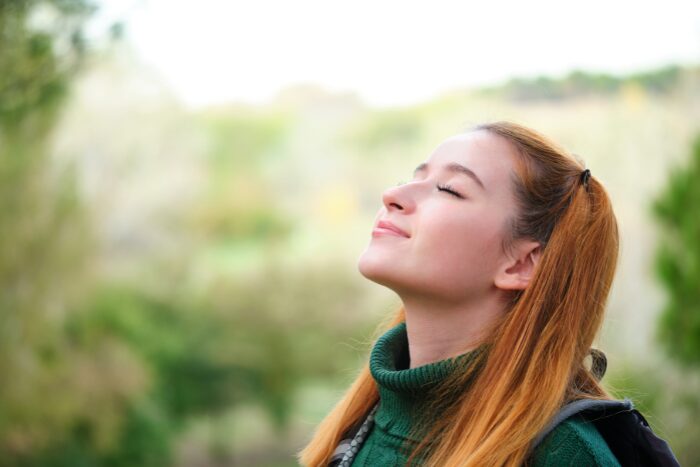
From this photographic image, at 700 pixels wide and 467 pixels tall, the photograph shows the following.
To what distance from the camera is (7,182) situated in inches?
436

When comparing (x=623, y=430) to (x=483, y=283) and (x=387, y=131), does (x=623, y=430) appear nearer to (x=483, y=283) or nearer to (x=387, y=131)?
(x=483, y=283)

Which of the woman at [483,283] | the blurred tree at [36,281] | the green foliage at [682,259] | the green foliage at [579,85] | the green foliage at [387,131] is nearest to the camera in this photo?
the woman at [483,283]

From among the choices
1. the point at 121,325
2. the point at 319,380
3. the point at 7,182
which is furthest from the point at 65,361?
the point at 319,380

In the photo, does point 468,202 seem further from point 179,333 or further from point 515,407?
point 179,333

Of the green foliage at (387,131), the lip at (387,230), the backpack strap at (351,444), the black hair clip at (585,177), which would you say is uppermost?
the green foliage at (387,131)

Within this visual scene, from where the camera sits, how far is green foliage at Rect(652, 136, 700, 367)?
25.9 feet

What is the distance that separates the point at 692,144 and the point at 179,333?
13666mm

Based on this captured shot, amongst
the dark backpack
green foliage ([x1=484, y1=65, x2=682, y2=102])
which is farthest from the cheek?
green foliage ([x1=484, y1=65, x2=682, y2=102])

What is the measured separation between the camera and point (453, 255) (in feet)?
6.08

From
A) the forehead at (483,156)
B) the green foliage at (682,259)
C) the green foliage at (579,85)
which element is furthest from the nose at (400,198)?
the green foliage at (579,85)

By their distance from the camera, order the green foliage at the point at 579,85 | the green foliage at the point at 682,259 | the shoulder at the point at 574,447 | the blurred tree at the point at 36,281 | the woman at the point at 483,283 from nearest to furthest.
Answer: the shoulder at the point at 574,447
the woman at the point at 483,283
the green foliage at the point at 682,259
the blurred tree at the point at 36,281
the green foliage at the point at 579,85

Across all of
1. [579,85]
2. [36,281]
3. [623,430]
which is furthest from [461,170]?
[579,85]

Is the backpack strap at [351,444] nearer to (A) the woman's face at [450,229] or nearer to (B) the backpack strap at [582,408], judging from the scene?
(A) the woman's face at [450,229]

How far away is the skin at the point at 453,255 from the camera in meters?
1.86
